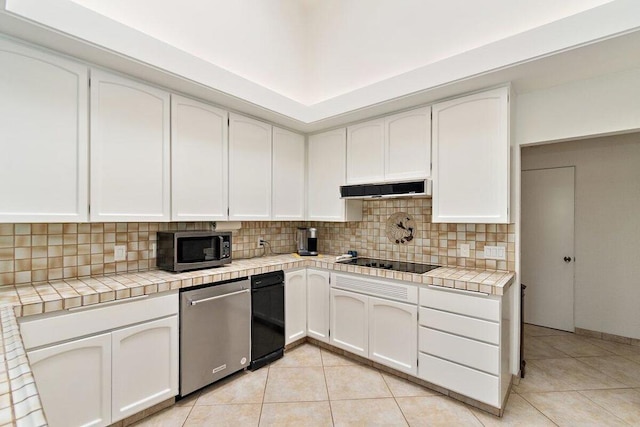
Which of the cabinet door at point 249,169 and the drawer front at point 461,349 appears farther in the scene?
the cabinet door at point 249,169

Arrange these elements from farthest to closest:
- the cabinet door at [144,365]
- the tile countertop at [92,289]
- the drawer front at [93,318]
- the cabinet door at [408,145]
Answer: the cabinet door at [408,145], the cabinet door at [144,365], the drawer front at [93,318], the tile countertop at [92,289]

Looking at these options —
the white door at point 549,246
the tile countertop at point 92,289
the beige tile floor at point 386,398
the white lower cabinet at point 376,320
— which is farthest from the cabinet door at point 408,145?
the white door at point 549,246

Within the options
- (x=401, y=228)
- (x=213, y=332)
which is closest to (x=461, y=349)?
(x=401, y=228)

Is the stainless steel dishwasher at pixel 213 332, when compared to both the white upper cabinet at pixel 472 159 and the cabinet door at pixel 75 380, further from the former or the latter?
the white upper cabinet at pixel 472 159

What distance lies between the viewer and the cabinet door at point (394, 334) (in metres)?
2.37

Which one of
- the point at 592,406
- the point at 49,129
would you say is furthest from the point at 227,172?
the point at 592,406

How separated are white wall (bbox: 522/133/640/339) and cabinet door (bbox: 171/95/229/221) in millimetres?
3679

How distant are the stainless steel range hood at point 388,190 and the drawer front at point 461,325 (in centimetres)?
93

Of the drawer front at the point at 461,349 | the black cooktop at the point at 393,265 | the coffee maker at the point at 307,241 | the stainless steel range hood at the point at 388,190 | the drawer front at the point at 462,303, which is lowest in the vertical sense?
the drawer front at the point at 461,349

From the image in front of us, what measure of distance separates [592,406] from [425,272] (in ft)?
4.68

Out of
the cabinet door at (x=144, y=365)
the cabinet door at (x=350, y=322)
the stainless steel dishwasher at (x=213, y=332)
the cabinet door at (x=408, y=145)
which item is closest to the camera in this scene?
the cabinet door at (x=144, y=365)

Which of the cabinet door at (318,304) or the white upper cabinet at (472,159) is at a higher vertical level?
the white upper cabinet at (472,159)

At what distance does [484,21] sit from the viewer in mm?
2213

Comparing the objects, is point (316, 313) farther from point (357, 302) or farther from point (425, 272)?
point (425, 272)
